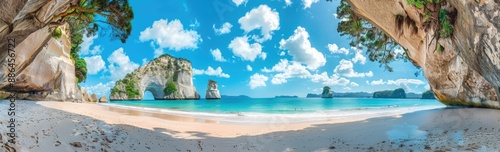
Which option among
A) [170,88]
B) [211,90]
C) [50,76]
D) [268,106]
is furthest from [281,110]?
[211,90]

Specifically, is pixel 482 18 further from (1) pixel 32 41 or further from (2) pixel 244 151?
(1) pixel 32 41

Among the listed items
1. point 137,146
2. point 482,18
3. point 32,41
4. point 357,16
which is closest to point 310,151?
point 137,146

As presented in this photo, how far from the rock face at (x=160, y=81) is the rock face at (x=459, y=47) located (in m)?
83.0

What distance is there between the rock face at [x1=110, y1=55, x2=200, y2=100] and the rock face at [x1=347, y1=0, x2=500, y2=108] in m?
83.0

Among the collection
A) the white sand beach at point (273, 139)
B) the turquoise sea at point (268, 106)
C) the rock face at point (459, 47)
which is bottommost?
the turquoise sea at point (268, 106)

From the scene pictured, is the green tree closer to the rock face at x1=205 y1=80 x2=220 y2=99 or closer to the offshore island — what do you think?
the rock face at x1=205 y1=80 x2=220 y2=99

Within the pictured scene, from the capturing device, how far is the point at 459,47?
9.09m

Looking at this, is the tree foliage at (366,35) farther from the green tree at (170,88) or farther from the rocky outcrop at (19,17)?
the green tree at (170,88)

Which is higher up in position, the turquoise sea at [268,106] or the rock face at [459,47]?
the rock face at [459,47]

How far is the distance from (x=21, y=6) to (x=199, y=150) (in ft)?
15.8

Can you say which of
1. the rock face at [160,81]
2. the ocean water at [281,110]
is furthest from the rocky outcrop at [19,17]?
the rock face at [160,81]

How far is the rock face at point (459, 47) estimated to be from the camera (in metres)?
6.50

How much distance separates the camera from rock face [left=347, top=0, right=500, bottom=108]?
650 cm

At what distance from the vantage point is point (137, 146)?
21.1 ft
